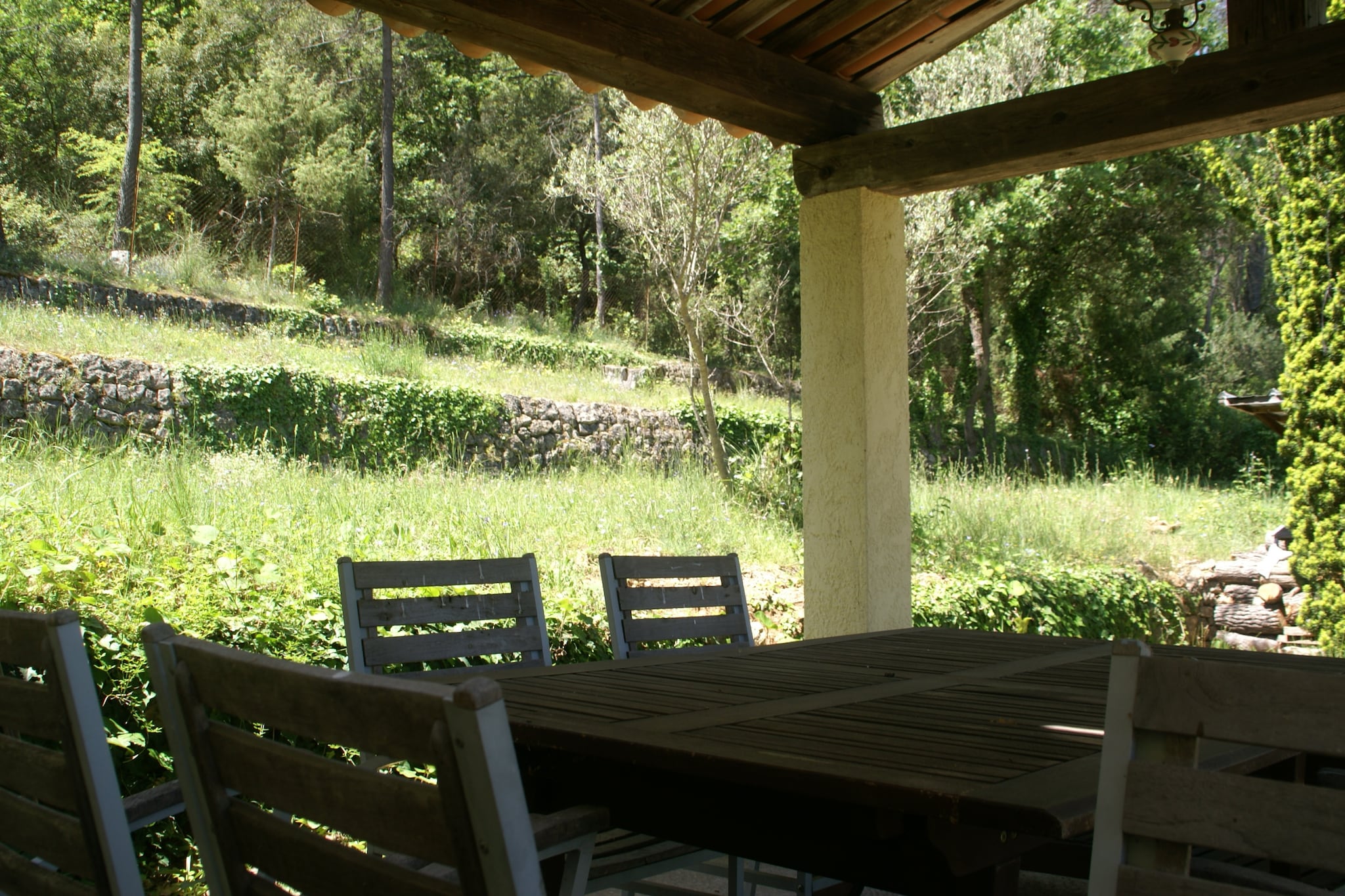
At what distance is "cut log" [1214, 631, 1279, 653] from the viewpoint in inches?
298

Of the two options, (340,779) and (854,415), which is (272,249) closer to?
(854,415)

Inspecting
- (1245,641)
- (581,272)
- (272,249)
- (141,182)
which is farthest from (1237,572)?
(141,182)

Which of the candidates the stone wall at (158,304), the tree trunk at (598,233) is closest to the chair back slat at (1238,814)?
the stone wall at (158,304)

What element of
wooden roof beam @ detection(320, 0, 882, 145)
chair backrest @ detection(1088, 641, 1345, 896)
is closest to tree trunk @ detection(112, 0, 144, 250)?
wooden roof beam @ detection(320, 0, 882, 145)

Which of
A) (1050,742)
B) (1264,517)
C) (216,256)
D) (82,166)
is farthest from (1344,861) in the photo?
(82,166)

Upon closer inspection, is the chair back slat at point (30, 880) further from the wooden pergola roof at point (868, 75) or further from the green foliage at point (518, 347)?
the green foliage at point (518, 347)

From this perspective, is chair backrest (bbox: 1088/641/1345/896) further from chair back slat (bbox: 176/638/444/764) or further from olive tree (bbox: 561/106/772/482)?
olive tree (bbox: 561/106/772/482)

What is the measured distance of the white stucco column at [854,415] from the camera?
12.4 ft

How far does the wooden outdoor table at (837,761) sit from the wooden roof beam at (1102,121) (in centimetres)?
184

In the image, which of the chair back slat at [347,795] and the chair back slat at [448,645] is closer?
the chair back slat at [347,795]

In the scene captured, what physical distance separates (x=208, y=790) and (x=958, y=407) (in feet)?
62.2

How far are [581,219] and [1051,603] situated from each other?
20.6m

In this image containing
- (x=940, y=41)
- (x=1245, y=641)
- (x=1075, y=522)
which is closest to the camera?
(x=940, y=41)

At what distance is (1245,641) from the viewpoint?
7691mm
